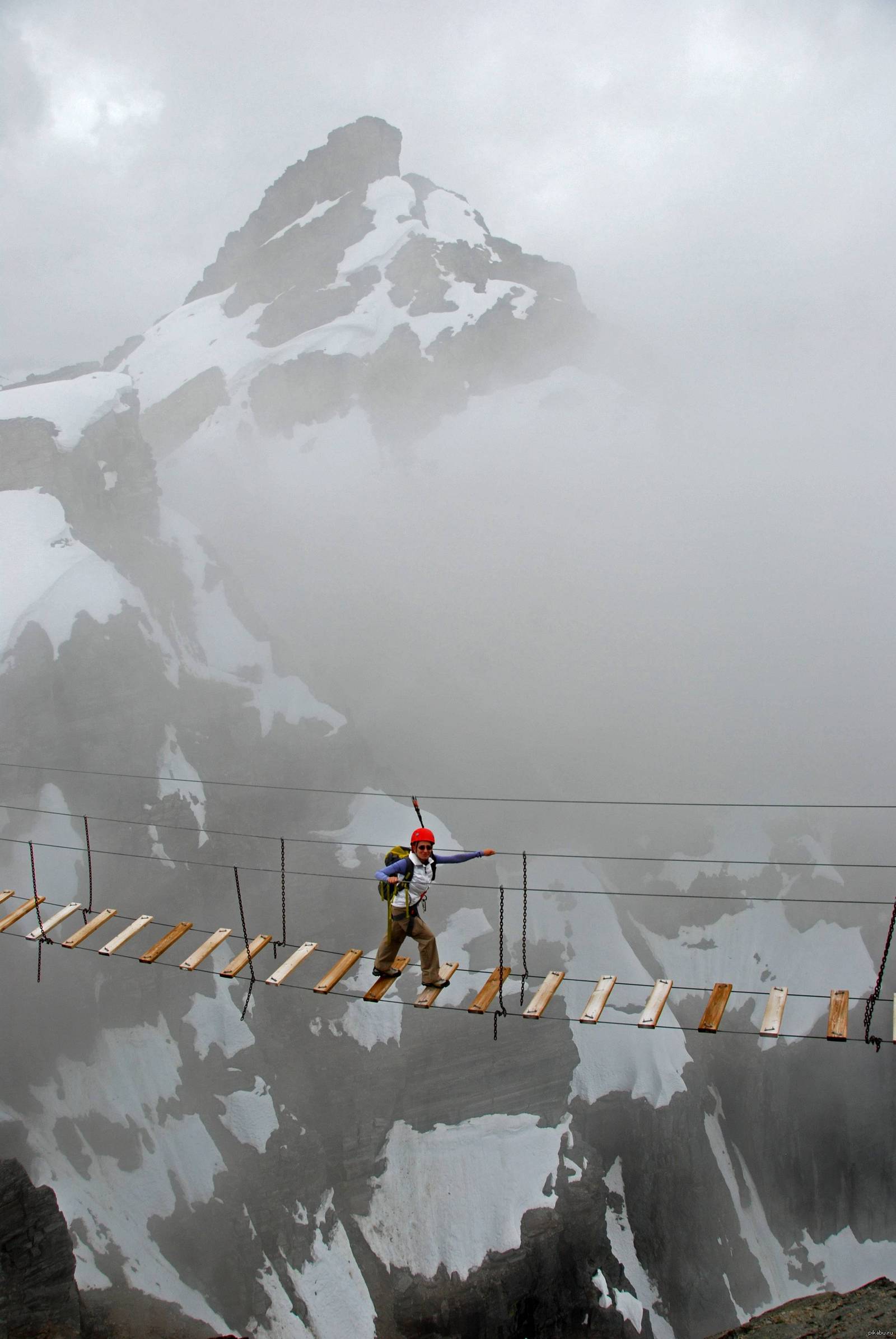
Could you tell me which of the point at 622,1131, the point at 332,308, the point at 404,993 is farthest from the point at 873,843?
the point at 332,308

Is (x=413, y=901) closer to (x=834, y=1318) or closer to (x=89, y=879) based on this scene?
(x=834, y=1318)

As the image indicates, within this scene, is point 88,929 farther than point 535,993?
Yes

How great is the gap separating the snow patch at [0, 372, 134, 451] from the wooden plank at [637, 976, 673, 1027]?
186 ft

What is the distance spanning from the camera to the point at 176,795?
51.2 m

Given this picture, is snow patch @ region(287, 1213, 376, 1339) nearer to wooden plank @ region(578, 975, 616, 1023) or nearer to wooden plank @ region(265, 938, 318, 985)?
wooden plank @ region(265, 938, 318, 985)

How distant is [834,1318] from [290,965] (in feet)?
60.9

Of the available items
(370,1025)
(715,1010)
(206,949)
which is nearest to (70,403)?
(370,1025)

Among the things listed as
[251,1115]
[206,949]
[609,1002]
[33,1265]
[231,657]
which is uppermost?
[231,657]

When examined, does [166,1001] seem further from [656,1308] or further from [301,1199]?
[656,1308]

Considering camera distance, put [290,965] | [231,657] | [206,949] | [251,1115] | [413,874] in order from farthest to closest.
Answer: [231,657] → [251,1115] → [206,949] → [290,965] → [413,874]

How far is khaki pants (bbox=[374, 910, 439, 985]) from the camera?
15.7m

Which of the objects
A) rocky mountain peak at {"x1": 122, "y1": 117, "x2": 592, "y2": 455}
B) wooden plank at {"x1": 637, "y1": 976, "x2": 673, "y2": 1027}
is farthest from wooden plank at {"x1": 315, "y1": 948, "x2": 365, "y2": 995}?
rocky mountain peak at {"x1": 122, "y1": 117, "x2": 592, "y2": 455}

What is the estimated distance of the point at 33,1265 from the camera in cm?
3128

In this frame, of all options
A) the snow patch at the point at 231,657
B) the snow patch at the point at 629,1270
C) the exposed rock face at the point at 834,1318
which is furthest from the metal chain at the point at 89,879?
the snow patch at the point at 629,1270
